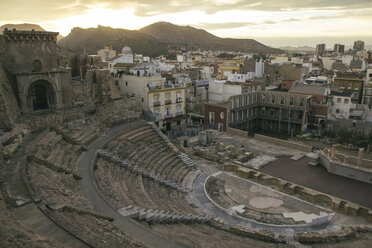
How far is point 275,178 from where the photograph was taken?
2348 cm

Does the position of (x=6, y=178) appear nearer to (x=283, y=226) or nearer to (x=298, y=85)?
(x=283, y=226)

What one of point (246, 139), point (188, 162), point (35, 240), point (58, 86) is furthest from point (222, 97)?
point (35, 240)

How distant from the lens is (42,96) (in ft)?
87.6

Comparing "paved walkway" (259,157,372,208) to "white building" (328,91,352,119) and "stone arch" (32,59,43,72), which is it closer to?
"white building" (328,91,352,119)

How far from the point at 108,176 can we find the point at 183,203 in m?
5.51

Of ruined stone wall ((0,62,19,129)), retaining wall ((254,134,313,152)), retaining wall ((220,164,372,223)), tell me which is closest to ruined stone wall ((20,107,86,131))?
ruined stone wall ((0,62,19,129))

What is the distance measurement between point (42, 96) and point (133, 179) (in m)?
14.2

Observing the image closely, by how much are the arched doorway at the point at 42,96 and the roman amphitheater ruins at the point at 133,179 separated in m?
0.09

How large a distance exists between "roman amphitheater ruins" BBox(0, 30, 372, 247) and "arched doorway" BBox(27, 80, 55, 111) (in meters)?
0.09

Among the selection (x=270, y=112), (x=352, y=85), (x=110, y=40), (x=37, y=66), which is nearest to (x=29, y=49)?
(x=37, y=66)

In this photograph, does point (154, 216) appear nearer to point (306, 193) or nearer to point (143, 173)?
point (143, 173)

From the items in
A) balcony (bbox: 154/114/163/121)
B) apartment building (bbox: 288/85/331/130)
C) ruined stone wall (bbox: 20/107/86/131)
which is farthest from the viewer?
apartment building (bbox: 288/85/331/130)

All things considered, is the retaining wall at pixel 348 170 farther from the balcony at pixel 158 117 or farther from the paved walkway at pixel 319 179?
the balcony at pixel 158 117

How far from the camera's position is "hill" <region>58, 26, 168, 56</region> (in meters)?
135
